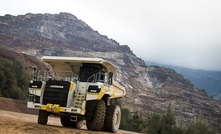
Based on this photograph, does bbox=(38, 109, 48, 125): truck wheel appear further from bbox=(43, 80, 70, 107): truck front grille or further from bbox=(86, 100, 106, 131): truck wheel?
bbox=(86, 100, 106, 131): truck wheel

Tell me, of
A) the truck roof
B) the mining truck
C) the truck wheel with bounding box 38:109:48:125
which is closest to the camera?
the mining truck

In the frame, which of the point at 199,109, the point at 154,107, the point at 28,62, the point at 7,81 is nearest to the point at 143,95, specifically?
the point at 154,107

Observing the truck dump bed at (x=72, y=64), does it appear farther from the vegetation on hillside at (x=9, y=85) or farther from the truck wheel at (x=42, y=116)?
the vegetation on hillside at (x=9, y=85)

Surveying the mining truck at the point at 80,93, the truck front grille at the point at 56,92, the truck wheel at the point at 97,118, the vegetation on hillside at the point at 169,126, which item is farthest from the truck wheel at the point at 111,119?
the vegetation on hillside at the point at 169,126

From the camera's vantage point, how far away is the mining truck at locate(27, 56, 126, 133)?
14.2 metres

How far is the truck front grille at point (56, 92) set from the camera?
46.1 ft

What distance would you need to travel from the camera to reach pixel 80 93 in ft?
47.6

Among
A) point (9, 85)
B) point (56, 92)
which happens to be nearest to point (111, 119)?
point (56, 92)

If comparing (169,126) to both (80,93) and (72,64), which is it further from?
(80,93)

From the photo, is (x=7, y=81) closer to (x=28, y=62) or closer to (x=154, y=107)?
(x=28, y=62)

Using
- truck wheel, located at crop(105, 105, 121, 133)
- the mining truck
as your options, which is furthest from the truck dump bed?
truck wheel, located at crop(105, 105, 121, 133)

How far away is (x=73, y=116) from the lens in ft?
47.3

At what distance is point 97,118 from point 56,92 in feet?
7.02

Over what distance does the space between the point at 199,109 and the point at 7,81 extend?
124344 millimetres
